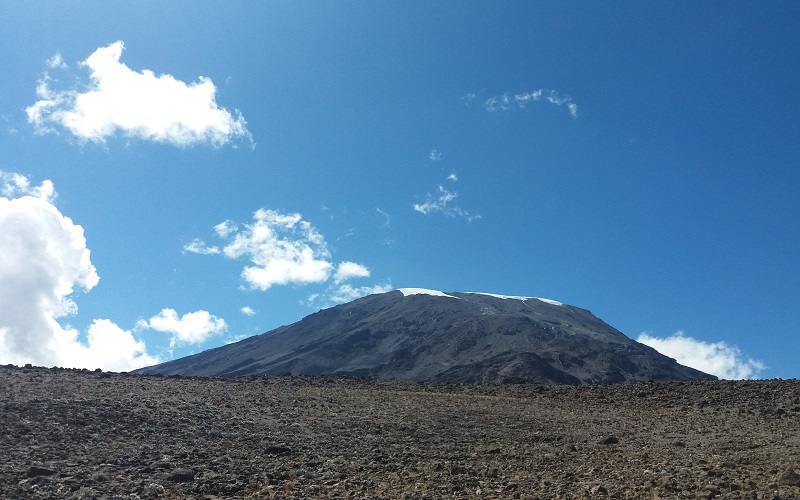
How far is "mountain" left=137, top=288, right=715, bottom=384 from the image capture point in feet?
389

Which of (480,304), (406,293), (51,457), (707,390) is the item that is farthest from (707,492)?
(406,293)

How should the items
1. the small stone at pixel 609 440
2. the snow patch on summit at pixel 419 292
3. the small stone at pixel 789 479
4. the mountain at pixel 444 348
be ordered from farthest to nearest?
the snow patch on summit at pixel 419 292
the mountain at pixel 444 348
the small stone at pixel 609 440
the small stone at pixel 789 479

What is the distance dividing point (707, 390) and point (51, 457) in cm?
2167

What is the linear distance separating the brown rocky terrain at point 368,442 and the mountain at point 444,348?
84252mm

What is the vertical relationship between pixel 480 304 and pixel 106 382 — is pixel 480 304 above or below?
above

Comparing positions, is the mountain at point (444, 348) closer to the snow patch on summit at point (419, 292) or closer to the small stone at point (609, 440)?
the snow patch on summit at point (419, 292)

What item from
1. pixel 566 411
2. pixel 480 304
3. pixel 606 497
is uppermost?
pixel 480 304

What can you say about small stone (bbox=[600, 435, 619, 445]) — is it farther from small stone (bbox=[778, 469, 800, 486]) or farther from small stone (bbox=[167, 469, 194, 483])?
small stone (bbox=[167, 469, 194, 483])

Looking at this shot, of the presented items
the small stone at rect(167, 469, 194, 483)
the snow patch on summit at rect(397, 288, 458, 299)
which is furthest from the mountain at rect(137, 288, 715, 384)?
the small stone at rect(167, 469, 194, 483)

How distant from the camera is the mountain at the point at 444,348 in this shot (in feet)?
389

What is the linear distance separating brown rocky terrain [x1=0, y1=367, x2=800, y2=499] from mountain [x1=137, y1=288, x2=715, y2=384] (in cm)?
8425

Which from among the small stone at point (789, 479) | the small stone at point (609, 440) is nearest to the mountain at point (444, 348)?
the small stone at point (609, 440)

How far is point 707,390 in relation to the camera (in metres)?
24.1

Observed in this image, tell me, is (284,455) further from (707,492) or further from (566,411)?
(566,411)
